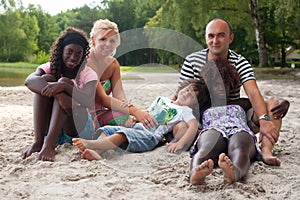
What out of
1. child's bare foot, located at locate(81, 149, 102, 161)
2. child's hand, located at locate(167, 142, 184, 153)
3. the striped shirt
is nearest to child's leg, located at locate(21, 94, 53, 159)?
child's bare foot, located at locate(81, 149, 102, 161)

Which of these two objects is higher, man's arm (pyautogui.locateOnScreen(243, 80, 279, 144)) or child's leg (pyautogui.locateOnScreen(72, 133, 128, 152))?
man's arm (pyautogui.locateOnScreen(243, 80, 279, 144))

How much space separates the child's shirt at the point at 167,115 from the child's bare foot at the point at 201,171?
0.91 meters

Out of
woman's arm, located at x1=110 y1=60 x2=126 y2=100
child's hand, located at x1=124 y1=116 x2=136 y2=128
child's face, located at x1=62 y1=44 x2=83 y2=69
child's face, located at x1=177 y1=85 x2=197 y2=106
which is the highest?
child's face, located at x1=62 y1=44 x2=83 y2=69

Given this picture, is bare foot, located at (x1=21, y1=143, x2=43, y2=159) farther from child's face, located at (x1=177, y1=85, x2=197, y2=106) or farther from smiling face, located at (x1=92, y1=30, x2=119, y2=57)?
child's face, located at (x1=177, y1=85, x2=197, y2=106)

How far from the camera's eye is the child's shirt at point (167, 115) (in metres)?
3.15

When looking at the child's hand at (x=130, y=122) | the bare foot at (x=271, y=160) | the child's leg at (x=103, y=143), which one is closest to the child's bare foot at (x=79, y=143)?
the child's leg at (x=103, y=143)

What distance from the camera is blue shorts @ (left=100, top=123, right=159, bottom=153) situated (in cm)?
305

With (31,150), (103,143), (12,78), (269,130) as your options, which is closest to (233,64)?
(269,130)

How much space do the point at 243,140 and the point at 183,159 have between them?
1.58ft

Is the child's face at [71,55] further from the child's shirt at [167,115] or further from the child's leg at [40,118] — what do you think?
the child's shirt at [167,115]

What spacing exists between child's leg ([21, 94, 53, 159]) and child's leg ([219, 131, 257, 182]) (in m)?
1.33

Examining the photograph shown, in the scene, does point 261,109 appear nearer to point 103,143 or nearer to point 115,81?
point 103,143

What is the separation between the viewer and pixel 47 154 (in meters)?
2.82

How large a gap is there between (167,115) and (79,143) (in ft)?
2.63
